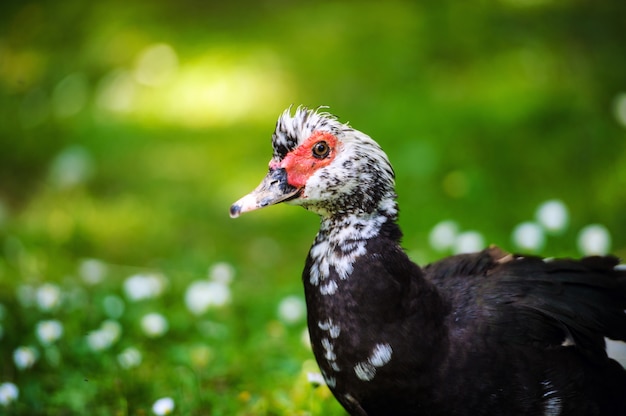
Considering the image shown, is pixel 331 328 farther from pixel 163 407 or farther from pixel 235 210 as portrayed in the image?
pixel 163 407

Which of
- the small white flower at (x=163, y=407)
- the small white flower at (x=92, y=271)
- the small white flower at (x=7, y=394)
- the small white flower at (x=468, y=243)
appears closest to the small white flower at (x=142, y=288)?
the small white flower at (x=92, y=271)

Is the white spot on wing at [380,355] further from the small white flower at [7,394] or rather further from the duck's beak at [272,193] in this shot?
the small white flower at [7,394]

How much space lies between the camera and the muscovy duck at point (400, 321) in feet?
8.89

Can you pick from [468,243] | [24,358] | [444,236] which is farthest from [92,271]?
[468,243]

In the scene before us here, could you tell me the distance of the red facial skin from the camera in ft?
9.19

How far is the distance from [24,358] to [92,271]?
1213 mm

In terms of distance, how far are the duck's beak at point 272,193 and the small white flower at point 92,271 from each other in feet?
7.00

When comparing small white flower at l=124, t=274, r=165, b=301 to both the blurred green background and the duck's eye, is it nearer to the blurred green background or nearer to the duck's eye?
the blurred green background

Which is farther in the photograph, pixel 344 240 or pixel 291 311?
pixel 291 311

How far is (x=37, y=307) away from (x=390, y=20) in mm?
4381

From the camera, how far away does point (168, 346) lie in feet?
13.4

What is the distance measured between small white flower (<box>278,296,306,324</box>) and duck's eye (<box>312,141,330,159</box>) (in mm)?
1537

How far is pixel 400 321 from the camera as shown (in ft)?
8.95

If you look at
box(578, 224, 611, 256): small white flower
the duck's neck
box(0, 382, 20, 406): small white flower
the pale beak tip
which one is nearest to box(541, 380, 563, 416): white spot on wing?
the duck's neck
